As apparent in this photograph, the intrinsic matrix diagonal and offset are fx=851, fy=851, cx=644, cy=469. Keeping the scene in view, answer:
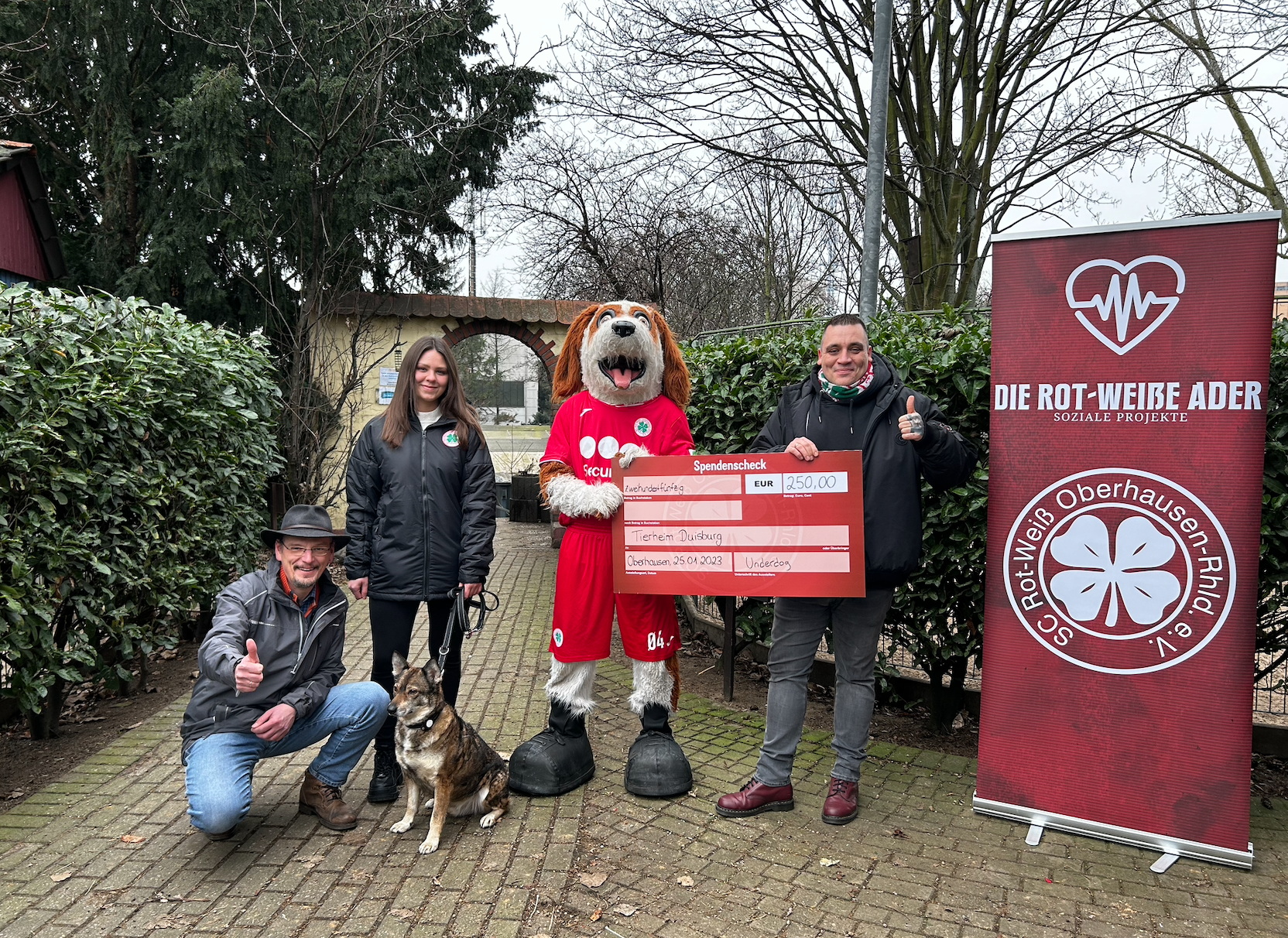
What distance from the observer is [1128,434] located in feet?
11.4

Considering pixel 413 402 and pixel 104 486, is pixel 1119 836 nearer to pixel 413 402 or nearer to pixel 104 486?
pixel 413 402

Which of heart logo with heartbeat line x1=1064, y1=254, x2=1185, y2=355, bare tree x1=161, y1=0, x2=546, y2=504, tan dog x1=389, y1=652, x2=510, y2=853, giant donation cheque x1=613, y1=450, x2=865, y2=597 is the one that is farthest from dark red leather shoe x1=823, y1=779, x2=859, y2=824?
bare tree x1=161, y1=0, x2=546, y2=504

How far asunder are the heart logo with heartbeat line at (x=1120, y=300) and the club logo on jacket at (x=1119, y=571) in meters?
0.56

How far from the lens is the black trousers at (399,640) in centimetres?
387

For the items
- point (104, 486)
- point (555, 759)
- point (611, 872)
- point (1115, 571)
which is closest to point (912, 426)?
point (1115, 571)

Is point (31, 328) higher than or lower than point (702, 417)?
higher

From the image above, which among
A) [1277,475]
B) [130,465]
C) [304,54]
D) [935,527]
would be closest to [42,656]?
[130,465]

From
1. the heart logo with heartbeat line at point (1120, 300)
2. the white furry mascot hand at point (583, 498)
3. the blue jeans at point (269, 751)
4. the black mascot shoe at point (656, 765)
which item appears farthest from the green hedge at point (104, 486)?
the heart logo with heartbeat line at point (1120, 300)

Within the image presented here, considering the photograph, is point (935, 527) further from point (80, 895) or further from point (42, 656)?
point (42, 656)

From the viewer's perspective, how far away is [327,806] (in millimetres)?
3666

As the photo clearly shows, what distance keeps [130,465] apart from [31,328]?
1034mm

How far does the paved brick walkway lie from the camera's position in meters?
2.98

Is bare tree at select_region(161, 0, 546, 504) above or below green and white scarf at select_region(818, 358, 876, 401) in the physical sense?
above

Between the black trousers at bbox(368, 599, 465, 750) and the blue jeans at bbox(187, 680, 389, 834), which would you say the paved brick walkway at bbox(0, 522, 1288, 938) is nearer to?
the blue jeans at bbox(187, 680, 389, 834)
